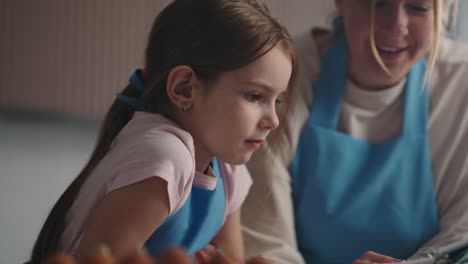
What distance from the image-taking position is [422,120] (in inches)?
42.0

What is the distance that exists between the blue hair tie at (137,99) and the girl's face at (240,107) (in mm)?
73

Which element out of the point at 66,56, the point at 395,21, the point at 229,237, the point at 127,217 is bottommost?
the point at 66,56

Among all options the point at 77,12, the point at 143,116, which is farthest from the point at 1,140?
the point at 143,116

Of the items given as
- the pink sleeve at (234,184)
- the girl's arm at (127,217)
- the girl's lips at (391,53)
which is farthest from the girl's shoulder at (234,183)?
the girl's lips at (391,53)

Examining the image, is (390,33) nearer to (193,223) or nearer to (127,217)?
(193,223)

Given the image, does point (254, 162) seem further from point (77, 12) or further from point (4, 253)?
point (77, 12)

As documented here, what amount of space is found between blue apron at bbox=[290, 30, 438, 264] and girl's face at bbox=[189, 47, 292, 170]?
1.09ft

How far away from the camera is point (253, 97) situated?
2.35ft

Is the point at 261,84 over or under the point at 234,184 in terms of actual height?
over

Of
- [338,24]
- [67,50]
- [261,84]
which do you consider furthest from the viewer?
[67,50]

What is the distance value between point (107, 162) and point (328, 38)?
2.21ft

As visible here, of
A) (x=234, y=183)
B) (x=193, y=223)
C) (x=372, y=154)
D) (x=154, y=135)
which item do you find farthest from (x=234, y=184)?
(x=372, y=154)

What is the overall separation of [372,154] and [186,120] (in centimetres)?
46

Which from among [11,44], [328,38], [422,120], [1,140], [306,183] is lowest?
[1,140]
